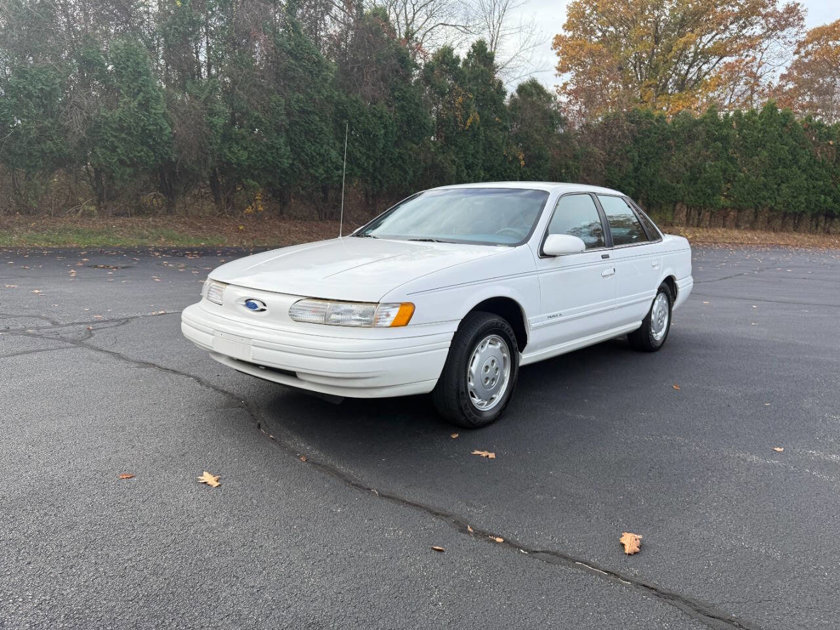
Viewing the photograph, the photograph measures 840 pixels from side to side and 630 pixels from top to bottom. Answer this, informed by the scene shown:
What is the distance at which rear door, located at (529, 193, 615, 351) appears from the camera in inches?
183

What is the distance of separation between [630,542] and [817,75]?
4126 centimetres

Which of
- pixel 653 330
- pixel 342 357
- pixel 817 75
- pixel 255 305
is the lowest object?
pixel 653 330

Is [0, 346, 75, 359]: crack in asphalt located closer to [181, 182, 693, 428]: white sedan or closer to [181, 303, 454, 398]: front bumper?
[181, 182, 693, 428]: white sedan

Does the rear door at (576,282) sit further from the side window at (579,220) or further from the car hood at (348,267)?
the car hood at (348,267)

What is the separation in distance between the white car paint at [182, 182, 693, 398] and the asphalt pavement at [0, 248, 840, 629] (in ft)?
1.49

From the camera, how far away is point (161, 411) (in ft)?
14.1

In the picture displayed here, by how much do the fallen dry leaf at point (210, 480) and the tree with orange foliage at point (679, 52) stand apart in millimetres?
33102

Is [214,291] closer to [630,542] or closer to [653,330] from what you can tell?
[630,542]

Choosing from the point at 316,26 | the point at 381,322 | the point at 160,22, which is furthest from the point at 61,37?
the point at 381,322

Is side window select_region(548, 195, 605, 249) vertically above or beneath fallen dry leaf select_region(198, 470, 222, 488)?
above

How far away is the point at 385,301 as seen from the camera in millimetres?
3586

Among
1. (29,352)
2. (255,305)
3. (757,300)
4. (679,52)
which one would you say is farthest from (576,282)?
(679,52)

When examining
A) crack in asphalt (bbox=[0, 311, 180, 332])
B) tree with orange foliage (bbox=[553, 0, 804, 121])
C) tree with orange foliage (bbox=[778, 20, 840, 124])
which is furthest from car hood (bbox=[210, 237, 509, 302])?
tree with orange foliage (bbox=[778, 20, 840, 124])

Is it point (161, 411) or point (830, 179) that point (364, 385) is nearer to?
point (161, 411)
